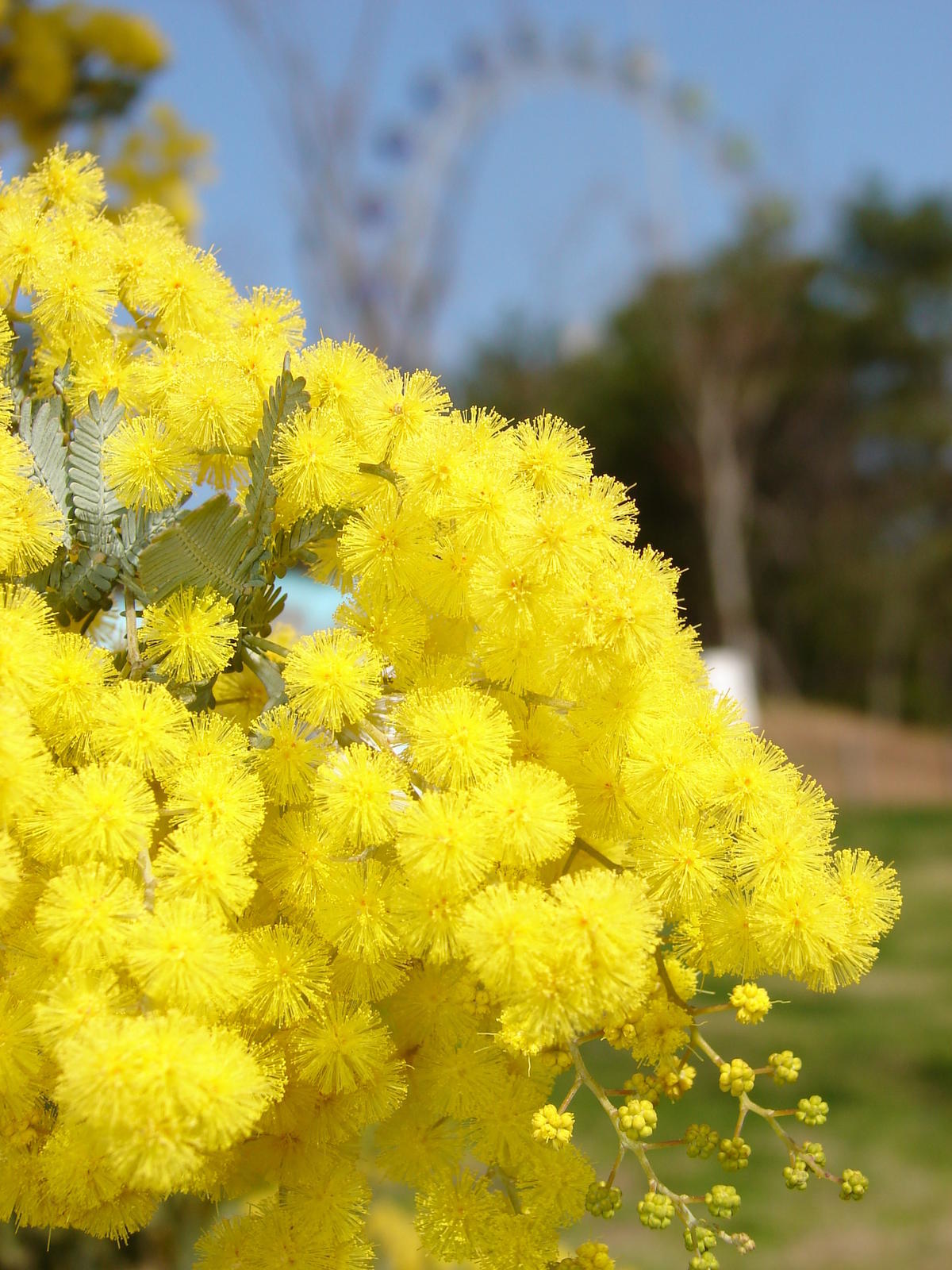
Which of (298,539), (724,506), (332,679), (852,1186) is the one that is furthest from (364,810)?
(724,506)

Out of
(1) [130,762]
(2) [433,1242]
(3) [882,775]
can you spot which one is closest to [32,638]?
(1) [130,762]

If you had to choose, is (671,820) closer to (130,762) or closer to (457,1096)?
(457,1096)

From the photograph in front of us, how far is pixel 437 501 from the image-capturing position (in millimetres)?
788

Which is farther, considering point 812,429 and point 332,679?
point 812,429

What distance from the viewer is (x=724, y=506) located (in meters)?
13.8

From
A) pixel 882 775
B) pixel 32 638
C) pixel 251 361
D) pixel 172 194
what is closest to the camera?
pixel 32 638

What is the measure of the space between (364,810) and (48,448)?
1.27 feet

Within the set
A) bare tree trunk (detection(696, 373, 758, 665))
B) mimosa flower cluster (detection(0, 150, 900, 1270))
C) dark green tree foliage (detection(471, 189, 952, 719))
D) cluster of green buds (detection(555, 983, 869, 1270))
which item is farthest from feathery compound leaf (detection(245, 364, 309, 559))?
dark green tree foliage (detection(471, 189, 952, 719))

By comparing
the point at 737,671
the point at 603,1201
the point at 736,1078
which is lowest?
the point at 603,1201

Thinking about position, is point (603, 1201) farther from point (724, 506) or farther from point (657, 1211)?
point (724, 506)

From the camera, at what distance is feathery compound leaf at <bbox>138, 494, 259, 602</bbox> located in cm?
84

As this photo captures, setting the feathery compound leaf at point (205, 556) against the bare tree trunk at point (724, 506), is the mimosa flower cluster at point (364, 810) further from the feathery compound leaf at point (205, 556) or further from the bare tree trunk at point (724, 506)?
the bare tree trunk at point (724, 506)

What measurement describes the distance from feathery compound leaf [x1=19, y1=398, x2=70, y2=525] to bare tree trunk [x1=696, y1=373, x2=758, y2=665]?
13.1 m

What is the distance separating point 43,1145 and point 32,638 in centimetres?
37
